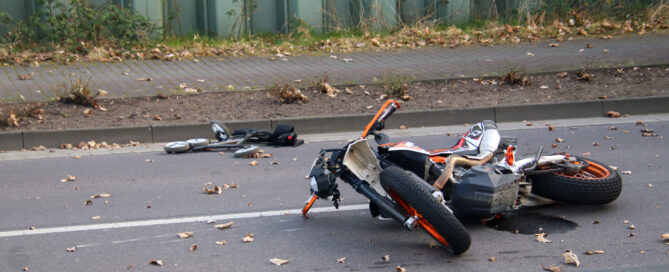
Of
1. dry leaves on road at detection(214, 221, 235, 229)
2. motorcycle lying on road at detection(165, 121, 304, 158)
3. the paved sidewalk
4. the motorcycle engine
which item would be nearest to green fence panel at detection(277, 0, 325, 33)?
the paved sidewalk

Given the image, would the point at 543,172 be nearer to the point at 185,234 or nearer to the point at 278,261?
the point at 278,261

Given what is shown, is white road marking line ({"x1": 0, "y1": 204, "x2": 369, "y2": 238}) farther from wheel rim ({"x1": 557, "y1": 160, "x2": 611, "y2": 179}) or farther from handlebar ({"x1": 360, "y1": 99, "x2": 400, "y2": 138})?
wheel rim ({"x1": 557, "y1": 160, "x2": 611, "y2": 179})

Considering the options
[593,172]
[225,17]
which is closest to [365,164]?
[593,172]

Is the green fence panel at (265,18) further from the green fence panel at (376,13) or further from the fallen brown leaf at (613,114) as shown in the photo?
the fallen brown leaf at (613,114)

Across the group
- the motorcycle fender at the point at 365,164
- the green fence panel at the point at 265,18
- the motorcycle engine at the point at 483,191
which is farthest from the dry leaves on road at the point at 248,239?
the green fence panel at the point at 265,18

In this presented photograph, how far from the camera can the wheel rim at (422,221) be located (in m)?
5.02

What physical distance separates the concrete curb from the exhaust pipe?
185 inches

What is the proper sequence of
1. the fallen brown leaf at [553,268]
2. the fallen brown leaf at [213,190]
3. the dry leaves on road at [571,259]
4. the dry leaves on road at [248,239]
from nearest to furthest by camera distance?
the fallen brown leaf at [553,268], the dry leaves on road at [571,259], the dry leaves on road at [248,239], the fallen brown leaf at [213,190]

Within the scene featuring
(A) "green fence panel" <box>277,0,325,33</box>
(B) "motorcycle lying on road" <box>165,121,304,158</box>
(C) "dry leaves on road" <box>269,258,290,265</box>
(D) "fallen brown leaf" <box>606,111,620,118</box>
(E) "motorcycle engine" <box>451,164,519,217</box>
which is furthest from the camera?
(A) "green fence panel" <box>277,0,325,33</box>

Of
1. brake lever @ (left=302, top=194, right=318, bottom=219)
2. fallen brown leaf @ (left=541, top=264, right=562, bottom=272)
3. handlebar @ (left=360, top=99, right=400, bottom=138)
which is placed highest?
handlebar @ (left=360, top=99, right=400, bottom=138)

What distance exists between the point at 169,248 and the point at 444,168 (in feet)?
6.91

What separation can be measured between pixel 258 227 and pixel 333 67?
7.77 meters

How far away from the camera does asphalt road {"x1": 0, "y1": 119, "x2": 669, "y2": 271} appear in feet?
16.8

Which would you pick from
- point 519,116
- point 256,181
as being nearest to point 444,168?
point 256,181
